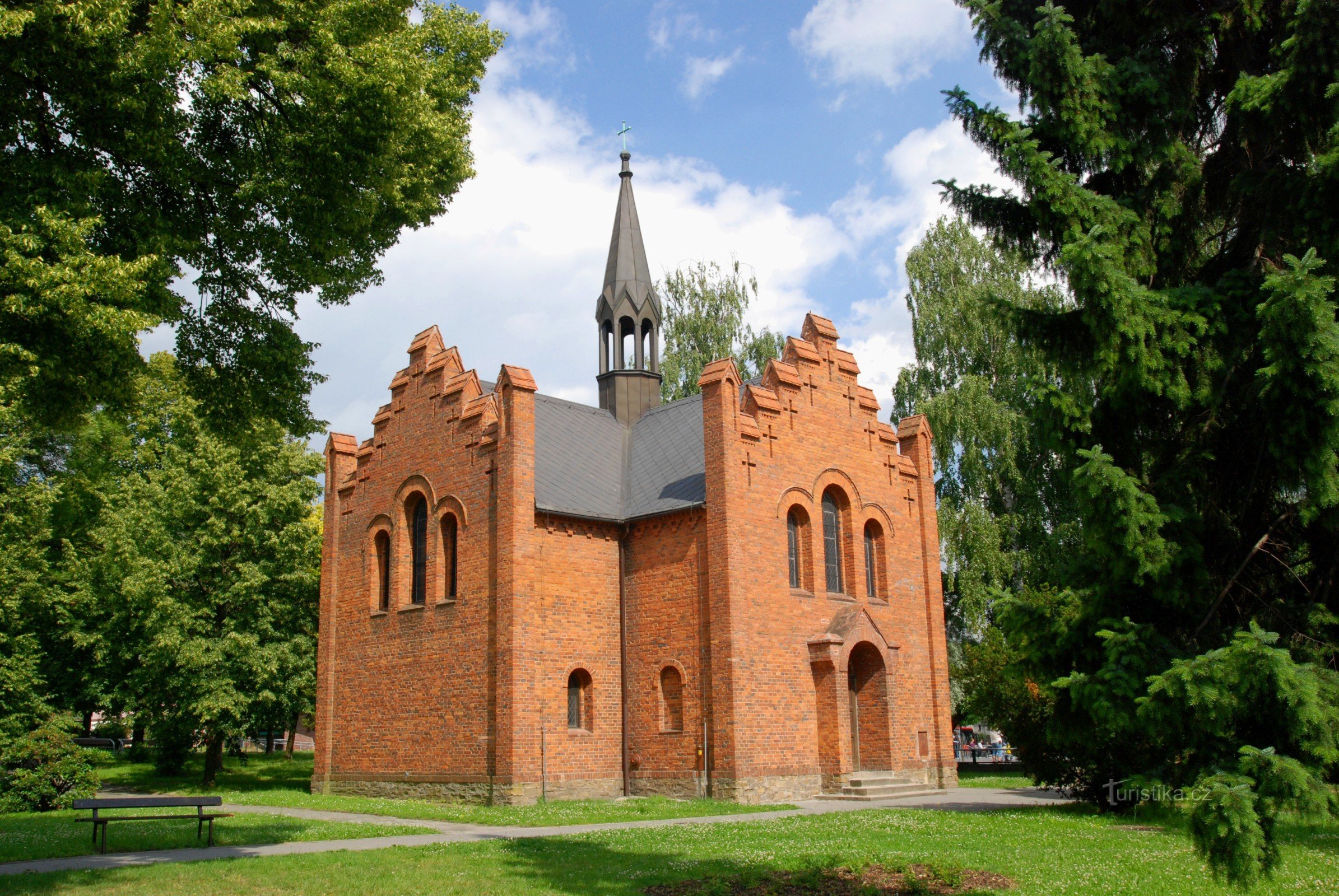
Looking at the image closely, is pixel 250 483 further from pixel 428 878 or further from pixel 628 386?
pixel 428 878

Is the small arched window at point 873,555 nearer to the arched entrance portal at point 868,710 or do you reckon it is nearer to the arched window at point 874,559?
the arched window at point 874,559

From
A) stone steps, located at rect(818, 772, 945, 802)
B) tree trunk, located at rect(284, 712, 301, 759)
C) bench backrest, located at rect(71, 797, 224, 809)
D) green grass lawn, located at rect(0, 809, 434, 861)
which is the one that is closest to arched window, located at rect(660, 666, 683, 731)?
stone steps, located at rect(818, 772, 945, 802)

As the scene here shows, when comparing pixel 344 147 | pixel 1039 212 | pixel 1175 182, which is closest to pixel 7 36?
pixel 344 147

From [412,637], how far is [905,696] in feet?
37.9

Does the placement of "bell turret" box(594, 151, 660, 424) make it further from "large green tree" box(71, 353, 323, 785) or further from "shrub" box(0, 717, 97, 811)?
"shrub" box(0, 717, 97, 811)

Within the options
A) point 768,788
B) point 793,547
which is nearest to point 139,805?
point 768,788

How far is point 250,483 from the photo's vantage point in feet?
90.5

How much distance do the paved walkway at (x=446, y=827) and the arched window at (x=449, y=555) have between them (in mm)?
5054

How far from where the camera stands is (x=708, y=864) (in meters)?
11.6

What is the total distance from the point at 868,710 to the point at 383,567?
479 inches

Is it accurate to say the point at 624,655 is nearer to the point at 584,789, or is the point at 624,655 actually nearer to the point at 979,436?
the point at 584,789

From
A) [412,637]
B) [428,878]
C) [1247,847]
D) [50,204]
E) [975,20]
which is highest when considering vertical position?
[975,20]

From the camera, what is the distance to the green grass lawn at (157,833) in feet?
45.4

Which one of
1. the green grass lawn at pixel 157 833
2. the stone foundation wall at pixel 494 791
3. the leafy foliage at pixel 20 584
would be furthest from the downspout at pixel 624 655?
the leafy foliage at pixel 20 584
